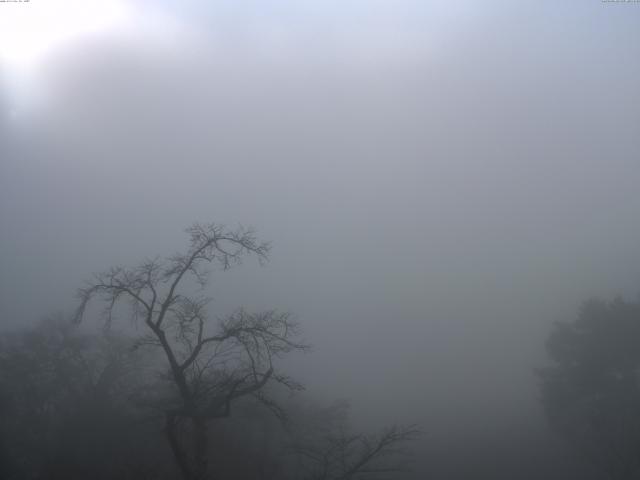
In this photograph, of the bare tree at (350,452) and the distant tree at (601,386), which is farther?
the distant tree at (601,386)

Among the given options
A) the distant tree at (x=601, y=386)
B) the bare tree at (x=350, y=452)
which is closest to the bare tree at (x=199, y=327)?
Result: the bare tree at (x=350, y=452)

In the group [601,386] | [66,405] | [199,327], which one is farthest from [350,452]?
[601,386]

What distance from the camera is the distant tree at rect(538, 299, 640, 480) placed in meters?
20.6

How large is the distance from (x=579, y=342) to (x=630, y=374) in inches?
102

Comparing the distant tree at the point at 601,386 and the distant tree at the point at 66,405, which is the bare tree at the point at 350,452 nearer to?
the distant tree at the point at 66,405

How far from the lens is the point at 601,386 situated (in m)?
22.3

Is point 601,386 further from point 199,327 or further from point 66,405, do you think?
point 66,405

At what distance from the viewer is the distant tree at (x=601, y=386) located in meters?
20.6

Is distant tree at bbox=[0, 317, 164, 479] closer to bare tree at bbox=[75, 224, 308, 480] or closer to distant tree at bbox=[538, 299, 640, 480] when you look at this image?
bare tree at bbox=[75, 224, 308, 480]

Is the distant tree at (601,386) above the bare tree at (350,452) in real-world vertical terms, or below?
above

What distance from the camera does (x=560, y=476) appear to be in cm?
2514

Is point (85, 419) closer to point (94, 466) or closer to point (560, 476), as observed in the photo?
point (94, 466)

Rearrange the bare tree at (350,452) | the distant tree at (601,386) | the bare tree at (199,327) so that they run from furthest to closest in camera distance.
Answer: the distant tree at (601,386), the bare tree at (350,452), the bare tree at (199,327)

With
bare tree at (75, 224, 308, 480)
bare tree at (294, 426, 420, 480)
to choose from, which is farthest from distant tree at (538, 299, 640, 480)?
bare tree at (75, 224, 308, 480)
